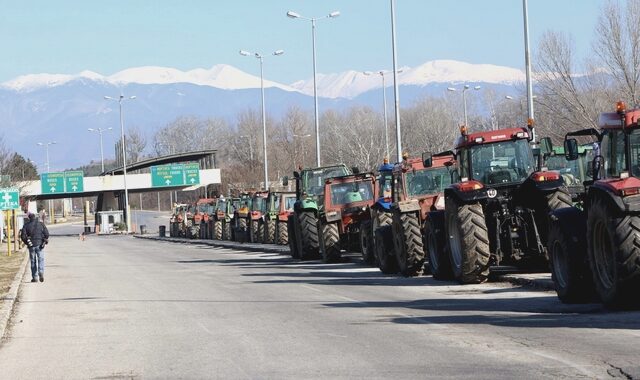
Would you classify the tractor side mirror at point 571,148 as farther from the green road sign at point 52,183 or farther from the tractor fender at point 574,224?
the green road sign at point 52,183

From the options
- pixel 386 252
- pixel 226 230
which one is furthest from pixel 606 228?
pixel 226 230

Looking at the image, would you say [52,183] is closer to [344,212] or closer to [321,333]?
[344,212]

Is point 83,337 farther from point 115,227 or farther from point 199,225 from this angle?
point 115,227

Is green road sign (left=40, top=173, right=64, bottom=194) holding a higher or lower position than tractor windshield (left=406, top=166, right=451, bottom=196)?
higher

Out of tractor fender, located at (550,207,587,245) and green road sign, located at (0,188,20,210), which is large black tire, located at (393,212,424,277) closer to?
tractor fender, located at (550,207,587,245)

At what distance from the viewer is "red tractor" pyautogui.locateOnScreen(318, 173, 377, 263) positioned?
31.3 m

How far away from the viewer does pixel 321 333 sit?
1473 centimetres

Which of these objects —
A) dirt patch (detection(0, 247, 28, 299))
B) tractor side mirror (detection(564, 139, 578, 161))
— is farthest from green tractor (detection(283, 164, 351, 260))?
tractor side mirror (detection(564, 139, 578, 161))

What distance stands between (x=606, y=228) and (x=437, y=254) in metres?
7.36

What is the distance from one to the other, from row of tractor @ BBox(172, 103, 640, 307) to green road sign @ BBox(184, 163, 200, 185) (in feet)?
228

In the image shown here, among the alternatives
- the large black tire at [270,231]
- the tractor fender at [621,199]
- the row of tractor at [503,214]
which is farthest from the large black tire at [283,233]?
the tractor fender at [621,199]

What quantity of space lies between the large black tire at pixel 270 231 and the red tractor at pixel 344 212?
18.8 metres

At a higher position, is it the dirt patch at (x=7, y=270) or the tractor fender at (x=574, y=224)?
the tractor fender at (x=574, y=224)

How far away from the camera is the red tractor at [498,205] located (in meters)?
20.2
